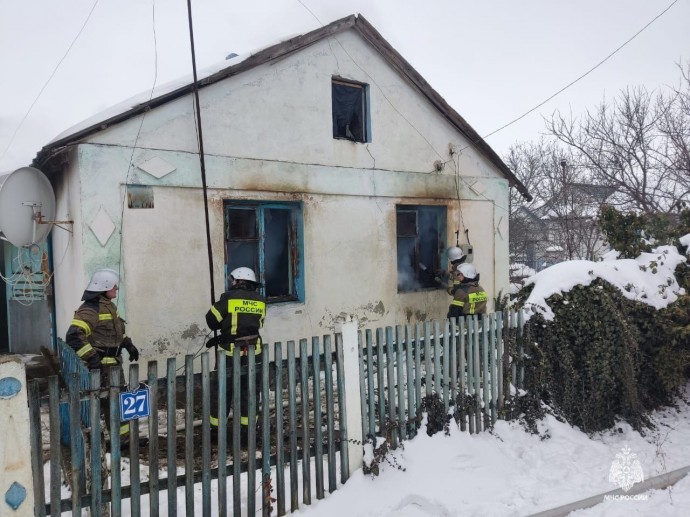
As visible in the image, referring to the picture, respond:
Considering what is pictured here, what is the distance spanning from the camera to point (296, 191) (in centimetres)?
771

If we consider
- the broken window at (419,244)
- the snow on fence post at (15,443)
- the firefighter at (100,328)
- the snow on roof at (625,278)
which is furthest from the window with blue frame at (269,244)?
the snow on fence post at (15,443)

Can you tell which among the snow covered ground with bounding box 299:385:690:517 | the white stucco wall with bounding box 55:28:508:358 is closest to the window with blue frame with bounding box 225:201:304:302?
the white stucco wall with bounding box 55:28:508:358

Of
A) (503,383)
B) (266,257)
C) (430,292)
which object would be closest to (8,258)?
(266,257)

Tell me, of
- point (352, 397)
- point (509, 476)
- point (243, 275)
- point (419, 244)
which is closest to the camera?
point (352, 397)

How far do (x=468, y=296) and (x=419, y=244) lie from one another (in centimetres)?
256

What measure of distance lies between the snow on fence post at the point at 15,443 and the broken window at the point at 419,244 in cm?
710

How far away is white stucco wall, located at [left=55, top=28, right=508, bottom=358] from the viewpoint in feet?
20.6

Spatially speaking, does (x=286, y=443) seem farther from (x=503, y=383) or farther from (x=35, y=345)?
(x=35, y=345)

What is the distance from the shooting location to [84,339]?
4.80 meters

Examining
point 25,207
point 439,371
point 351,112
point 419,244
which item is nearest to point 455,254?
point 419,244

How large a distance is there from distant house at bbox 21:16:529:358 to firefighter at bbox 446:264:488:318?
1.60m

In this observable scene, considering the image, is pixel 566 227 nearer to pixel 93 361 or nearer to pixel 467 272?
pixel 467 272

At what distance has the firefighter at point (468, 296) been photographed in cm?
738

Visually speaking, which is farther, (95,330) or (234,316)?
(234,316)
